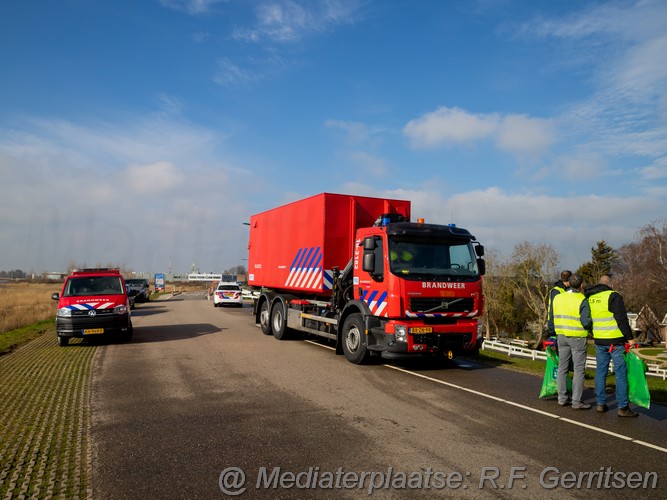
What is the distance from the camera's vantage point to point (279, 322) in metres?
14.4

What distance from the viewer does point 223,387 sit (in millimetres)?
7820

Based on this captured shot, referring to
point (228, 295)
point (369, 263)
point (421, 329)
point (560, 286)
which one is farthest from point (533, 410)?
point (228, 295)

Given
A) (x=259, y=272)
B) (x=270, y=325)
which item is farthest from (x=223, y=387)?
(x=259, y=272)

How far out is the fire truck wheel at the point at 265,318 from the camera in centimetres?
1537

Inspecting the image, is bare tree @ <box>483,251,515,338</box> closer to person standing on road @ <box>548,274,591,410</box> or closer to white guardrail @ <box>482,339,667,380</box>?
white guardrail @ <box>482,339,667,380</box>

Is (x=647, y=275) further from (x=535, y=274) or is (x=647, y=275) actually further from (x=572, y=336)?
(x=572, y=336)

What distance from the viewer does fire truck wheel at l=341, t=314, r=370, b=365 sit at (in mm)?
9859

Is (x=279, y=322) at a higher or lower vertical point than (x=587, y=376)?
higher

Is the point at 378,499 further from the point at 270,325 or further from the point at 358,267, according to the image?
the point at 270,325

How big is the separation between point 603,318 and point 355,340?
16.1 feet

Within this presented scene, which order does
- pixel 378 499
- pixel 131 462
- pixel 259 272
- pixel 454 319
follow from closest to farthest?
pixel 378 499, pixel 131 462, pixel 454 319, pixel 259 272

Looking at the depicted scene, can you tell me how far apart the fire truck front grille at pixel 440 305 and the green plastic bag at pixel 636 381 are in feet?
11.0

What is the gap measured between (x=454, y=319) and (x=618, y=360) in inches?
133

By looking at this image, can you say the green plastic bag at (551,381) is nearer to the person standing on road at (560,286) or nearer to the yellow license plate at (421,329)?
the person standing on road at (560,286)
